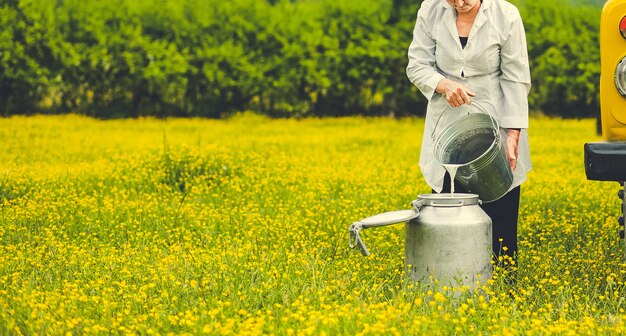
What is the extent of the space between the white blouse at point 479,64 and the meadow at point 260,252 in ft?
2.58

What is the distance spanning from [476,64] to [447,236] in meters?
0.98

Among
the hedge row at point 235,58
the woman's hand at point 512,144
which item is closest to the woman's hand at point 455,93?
the woman's hand at point 512,144

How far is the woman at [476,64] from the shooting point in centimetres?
495

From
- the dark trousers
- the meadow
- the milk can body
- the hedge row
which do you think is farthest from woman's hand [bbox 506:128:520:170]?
the hedge row

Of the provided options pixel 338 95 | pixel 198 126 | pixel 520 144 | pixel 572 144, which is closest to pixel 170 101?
pixel 198 126

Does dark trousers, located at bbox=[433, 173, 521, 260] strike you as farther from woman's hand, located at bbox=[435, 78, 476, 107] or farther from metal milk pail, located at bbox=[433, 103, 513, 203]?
woman's hand, located at bbox=[435, 78, 476, 107]

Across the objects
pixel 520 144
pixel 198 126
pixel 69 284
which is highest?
pixel 520 144

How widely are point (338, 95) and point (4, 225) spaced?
13959 mm

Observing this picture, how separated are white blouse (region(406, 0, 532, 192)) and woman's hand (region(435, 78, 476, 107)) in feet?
0.23

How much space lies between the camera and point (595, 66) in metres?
19.9

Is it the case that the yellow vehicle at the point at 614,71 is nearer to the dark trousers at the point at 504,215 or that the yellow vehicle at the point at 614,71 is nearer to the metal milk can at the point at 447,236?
the metal milk can at the point at 447,236

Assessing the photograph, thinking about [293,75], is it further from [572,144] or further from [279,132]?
[572,144]

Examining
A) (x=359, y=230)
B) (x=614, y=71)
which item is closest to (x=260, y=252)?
(x=359, y=230)

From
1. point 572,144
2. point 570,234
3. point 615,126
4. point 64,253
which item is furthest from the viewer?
point 572,144
